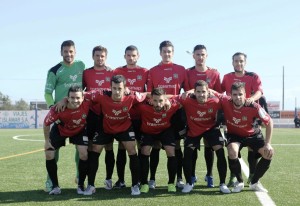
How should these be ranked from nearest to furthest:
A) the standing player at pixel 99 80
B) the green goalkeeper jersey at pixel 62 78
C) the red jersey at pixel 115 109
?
the red jersey at pixel 115 109, the standing player at pixel 99 80, the green goalkeeper jersey at pixel 62 78

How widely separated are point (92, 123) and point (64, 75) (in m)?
0.87

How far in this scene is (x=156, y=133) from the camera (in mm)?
5938

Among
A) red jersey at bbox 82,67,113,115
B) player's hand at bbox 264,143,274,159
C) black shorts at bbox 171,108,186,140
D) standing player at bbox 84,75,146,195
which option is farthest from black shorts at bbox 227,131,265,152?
red jersey at bbox 82,67,113,115

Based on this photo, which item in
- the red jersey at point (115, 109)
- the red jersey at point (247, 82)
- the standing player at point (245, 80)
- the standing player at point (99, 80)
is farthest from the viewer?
the red jersey at point (247, 82)

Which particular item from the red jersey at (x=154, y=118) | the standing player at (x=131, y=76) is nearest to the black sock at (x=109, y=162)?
the standing player at (x=131, y=76)

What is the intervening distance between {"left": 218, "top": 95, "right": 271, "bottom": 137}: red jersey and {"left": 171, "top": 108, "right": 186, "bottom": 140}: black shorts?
65cm

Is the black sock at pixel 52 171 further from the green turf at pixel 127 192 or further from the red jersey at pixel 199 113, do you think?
the red jersey at pixel 199 113

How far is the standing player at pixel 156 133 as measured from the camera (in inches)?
227

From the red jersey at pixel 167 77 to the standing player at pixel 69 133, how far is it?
1153 millimetres

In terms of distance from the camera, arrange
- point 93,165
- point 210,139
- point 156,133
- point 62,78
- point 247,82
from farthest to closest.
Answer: point 247,82
point 62,78
point 156,133
point 210,139
point 93,165

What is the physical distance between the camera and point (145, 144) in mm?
5852

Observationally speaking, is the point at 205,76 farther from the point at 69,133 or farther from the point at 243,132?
the point at 69,133

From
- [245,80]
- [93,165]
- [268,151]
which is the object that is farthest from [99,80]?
[268,151]

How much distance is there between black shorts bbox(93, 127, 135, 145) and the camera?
Result: 571cm
